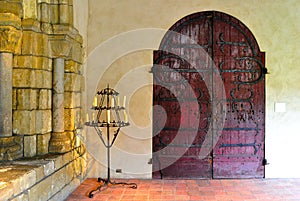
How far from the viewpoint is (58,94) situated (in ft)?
10.5

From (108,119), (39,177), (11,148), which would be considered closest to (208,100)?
(108,119)

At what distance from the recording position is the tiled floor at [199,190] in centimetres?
324

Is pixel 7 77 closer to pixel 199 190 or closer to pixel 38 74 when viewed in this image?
pixel 38 74

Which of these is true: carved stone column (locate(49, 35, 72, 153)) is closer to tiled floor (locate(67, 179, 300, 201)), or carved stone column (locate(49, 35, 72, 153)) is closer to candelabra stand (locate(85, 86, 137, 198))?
candelabra stand (locate(85, 86, 137, 198))

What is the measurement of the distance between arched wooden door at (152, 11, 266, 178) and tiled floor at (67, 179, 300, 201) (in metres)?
0.23

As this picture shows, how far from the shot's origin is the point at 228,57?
4043 mm

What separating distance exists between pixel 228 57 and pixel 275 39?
26.9 inches

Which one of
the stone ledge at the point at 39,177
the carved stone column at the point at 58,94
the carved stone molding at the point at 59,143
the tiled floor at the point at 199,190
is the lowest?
the tiled floor at the point at 199,190

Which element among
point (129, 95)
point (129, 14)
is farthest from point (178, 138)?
point (129, 14)

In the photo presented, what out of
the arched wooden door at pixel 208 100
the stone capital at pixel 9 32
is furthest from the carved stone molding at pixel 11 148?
the arched wooden door at pixel 208 100

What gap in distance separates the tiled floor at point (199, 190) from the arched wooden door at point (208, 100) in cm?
23

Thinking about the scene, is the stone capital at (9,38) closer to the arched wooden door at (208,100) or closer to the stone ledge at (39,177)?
the stone ledge at (39,177)

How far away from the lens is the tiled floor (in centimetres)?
324

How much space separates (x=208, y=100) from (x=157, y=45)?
103cm
